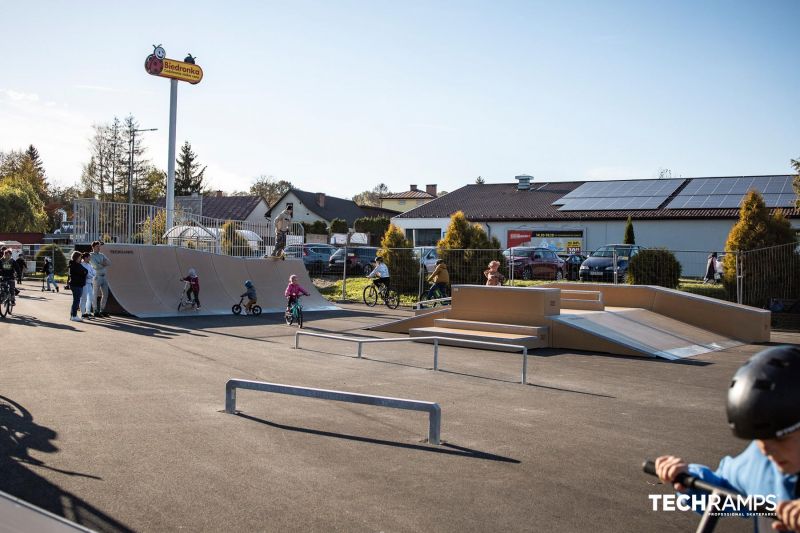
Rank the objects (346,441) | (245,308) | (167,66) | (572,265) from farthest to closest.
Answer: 1. (167,66)
2. (572,265)
3. (245,308)
4. (346,441)

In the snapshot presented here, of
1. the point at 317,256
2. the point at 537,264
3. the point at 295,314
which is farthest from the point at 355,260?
the point at 295,314

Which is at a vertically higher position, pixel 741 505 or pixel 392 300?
pixel 741 505

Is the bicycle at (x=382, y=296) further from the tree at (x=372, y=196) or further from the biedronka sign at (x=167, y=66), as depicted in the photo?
the tree at (x=372, y=196)

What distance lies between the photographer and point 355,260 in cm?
3631

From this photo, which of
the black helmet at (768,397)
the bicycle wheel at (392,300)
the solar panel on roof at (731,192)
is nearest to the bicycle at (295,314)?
the bicycle wheel at (392,300)

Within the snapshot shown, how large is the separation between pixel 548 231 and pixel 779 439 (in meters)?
44.9

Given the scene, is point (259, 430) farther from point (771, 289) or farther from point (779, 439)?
point (771, 289)

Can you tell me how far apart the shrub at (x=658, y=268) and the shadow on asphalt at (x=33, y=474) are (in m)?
20.1

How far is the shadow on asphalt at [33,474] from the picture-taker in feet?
15.0

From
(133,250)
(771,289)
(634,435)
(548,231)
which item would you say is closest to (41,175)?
(548,231)

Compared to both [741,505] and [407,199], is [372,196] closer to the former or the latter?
[407,199]

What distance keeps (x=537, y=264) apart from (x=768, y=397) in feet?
95.2

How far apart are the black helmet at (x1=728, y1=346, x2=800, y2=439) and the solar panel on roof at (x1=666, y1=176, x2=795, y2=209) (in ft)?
132

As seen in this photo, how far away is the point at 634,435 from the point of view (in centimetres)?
726
